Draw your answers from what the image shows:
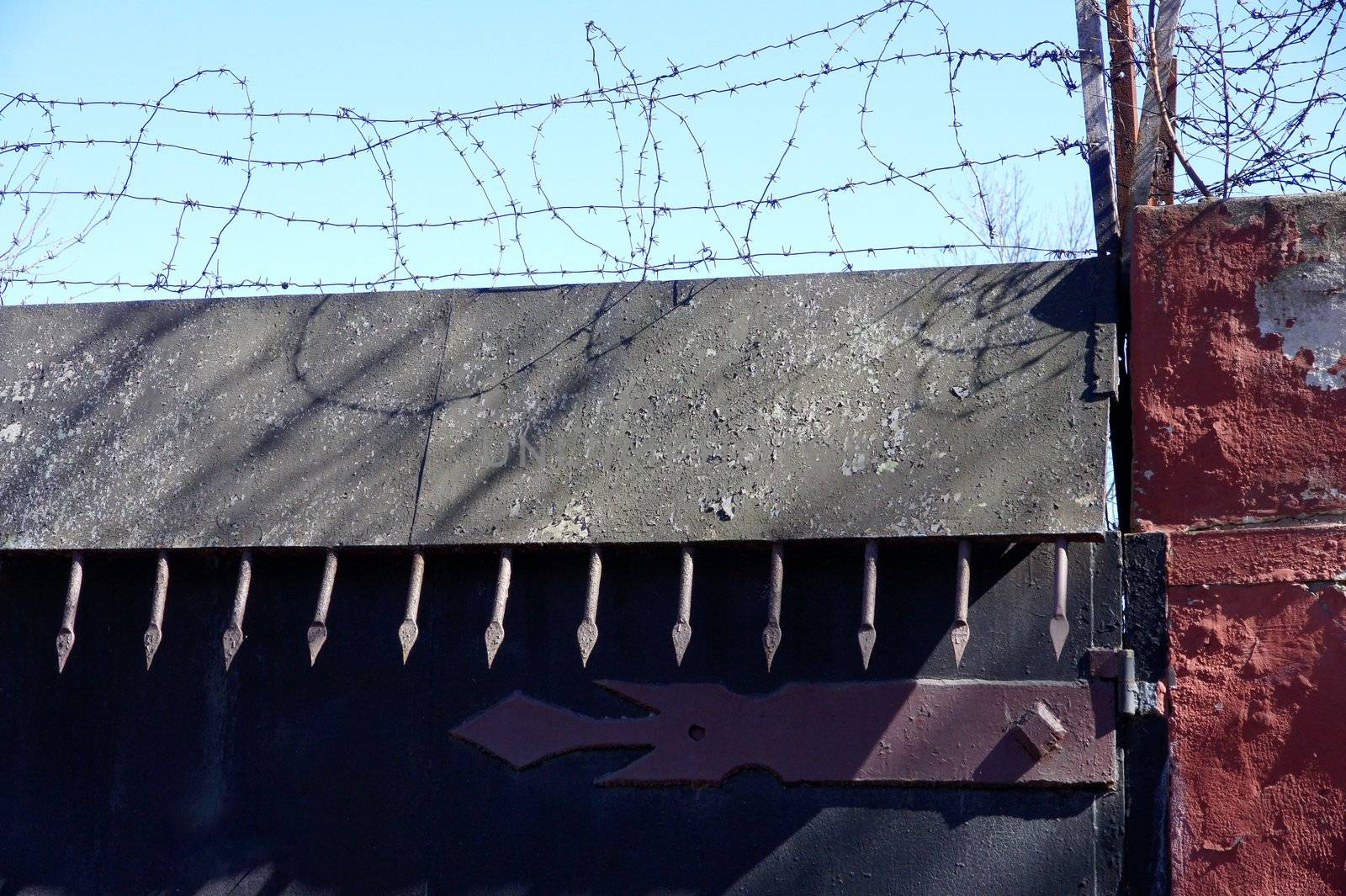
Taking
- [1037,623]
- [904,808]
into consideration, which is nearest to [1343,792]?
[1037,623]

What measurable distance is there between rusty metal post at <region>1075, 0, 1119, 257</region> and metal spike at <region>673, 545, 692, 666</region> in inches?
50.3

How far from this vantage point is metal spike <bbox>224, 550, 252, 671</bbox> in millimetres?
3305

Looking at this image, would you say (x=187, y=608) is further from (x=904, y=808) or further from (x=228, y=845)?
(x=904, y=808)

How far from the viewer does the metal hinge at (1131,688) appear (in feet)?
9.76

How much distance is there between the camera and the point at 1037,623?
3.09 meters

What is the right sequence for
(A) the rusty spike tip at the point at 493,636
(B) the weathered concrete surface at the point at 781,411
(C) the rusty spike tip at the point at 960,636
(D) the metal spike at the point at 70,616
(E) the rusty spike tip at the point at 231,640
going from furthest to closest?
(D) the metal spike at the point at 70,616
(E) the rusty spike tip at the point at 231,640
(A) the rusty spike tip at the point at 493,636
(B) the weathered concrete surface at the point at 781,411
(C) the rusty spike tip at the point at 960,636

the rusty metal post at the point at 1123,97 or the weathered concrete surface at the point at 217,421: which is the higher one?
the rusty metal post at the point at 1123,97

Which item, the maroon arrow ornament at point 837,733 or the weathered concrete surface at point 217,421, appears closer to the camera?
the maroon arrow ornament at point 837,733

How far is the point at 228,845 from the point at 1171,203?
2.79m

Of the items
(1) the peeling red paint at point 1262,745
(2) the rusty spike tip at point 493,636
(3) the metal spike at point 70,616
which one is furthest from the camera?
(3) the metal spike at point 70,616

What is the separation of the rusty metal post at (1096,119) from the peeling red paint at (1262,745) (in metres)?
0.97

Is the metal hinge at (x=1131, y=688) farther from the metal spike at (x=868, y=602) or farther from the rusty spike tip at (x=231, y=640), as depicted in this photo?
the rusty spike tip at (x=231, y=640)

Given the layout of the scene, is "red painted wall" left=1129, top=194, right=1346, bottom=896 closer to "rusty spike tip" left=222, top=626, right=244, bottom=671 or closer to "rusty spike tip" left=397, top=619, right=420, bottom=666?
"rusty spike tip" left=397, top=619, right=420, bottom=666

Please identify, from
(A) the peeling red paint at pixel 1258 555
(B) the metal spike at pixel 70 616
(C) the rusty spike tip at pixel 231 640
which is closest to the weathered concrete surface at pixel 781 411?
(A) the peeling red paint at pixel 1258 555
